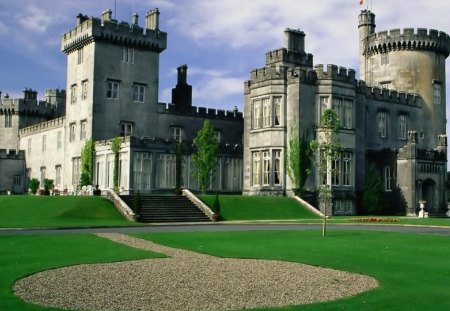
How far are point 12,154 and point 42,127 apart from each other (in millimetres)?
5914

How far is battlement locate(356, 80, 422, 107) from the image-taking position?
55.6m

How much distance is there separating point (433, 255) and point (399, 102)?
142 feet

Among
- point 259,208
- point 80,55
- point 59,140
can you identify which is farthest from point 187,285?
point 59,140

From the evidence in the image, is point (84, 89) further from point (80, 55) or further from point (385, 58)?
point (385, 58)

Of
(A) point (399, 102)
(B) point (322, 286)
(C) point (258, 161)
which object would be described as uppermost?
(A) point (399, 102)

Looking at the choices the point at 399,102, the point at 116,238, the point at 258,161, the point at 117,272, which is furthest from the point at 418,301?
the point at 399,102

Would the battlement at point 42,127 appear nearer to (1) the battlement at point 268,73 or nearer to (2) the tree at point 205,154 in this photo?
(2) the tree at point 205,154

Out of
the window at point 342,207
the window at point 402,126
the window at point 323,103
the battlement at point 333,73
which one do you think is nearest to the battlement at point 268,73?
the battlement at point 333,73

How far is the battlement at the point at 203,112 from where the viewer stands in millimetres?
59875

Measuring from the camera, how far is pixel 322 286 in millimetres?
13797

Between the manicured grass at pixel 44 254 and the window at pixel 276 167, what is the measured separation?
26754 millimetres

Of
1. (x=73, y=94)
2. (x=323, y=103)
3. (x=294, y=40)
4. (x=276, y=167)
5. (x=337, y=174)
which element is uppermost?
(x=294, y=40)

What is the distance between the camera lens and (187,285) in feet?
45.4

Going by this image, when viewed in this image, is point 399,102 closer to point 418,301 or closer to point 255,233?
point 255,233
